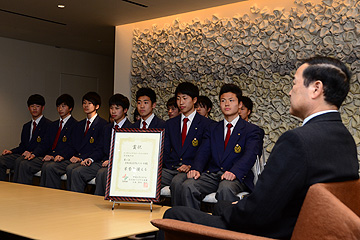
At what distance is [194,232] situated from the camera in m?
1.79

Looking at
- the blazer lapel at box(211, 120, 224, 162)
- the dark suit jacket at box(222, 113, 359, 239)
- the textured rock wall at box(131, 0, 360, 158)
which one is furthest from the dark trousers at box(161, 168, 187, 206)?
the dark suit jacket at box(222, 113, 359, 239)

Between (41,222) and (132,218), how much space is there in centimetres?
52

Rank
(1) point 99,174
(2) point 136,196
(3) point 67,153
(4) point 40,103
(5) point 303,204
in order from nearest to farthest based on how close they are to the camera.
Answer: (5) point 303,204 < (2) point 136,196 < (1) point 99,174 < (3) point 67,153 < (4) point 40,103

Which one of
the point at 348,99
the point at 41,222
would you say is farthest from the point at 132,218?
the point at 348,99

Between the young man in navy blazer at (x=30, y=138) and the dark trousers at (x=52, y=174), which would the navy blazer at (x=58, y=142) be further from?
the dark trousers at (x=52, y=174)

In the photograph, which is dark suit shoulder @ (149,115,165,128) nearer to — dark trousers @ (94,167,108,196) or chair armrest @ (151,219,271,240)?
dark trousers @ (94,167,108,196)

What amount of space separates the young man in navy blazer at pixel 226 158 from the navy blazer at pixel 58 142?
2347 millimetres

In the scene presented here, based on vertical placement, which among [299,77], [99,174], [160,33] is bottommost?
[99,174]

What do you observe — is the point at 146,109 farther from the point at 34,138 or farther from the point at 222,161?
the point at 34,138

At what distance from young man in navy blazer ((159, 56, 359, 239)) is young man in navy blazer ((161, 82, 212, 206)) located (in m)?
2.72

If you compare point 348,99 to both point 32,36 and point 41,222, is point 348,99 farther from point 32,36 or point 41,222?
point 32,36

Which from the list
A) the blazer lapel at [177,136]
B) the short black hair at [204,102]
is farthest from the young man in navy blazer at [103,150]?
the short black hair at [204,102]

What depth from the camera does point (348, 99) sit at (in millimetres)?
5156

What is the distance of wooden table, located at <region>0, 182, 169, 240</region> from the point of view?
90.3 inches
